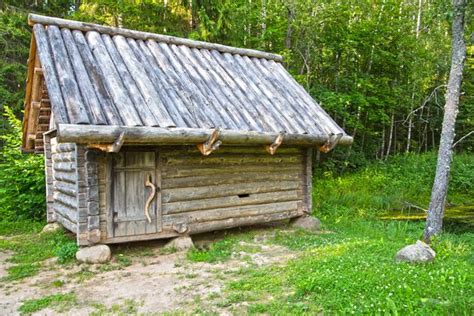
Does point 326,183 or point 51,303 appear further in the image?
point 326,183

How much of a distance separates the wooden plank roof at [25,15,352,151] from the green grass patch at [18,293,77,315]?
2.55m

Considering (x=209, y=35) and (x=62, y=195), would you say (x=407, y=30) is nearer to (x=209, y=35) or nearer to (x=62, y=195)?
(x=209, y=35)

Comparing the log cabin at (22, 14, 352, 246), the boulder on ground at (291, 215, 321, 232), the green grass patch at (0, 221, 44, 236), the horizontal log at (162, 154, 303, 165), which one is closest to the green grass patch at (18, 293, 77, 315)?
the log cabin at (22, 14, 352, 246)

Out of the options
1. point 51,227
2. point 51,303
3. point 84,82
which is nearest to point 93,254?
point 51,303

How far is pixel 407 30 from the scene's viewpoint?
18141 millimetres

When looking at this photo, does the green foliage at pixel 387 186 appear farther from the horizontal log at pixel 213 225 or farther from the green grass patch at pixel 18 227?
the green grass patch at pixel 18 227

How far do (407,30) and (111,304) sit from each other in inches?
701

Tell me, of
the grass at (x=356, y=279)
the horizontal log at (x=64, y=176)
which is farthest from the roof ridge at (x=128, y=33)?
the grass at (x=356, y=279)

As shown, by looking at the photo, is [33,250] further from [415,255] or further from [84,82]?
[415,255]

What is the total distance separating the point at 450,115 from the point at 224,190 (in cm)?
473

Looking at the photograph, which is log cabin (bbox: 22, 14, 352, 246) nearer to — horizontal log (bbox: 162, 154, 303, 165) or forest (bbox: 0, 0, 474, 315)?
horizontal log (bbox: 162, 154, 303, 165)

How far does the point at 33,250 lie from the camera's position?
7.97 meters

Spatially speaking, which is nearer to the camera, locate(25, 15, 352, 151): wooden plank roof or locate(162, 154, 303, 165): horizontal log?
locate(25, 15, 352, 151): wooden plank roof

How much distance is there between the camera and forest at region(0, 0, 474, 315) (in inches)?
193
